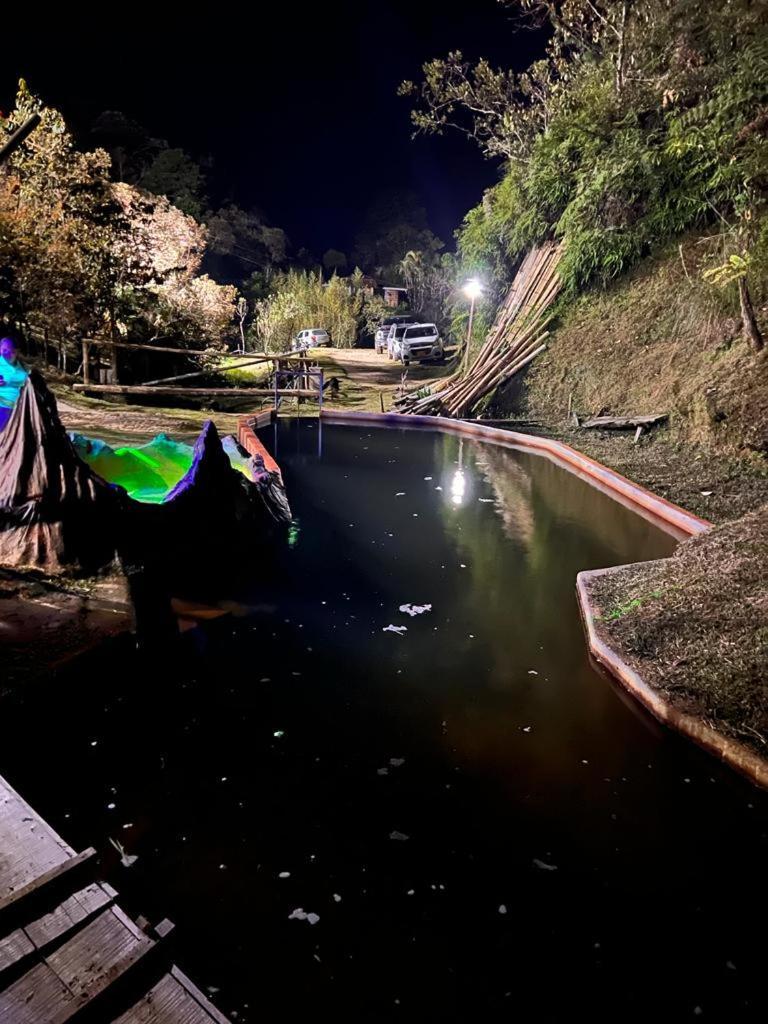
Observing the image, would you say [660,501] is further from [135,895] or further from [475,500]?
[135,895]

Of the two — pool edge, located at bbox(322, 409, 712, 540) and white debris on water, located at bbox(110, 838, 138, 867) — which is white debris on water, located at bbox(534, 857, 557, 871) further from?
pool edge, located at bbox(322, 409, 712, 540)

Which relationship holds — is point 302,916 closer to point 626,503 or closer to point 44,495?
point 44,495

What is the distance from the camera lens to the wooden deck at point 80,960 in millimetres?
1864

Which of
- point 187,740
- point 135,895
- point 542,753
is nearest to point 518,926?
point 542,753

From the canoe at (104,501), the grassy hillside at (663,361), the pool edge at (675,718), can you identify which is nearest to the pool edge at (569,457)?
the grassy hillside at (663,361)

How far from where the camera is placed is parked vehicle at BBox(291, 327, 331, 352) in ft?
96.5

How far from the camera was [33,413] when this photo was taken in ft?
17.9

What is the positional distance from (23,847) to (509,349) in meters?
17.1

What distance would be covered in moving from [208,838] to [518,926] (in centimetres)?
171

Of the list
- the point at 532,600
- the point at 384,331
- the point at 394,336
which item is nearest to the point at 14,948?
the point at 532,600

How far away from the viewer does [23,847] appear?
2486 mm

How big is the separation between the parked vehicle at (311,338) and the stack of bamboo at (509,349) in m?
12.6

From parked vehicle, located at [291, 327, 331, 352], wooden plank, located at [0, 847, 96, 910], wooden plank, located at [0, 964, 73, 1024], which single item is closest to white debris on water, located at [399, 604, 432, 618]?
wooden plank, located at [0, 847, 96, 910]

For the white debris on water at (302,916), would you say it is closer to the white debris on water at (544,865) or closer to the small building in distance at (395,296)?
the white debris on water at (544,865)
